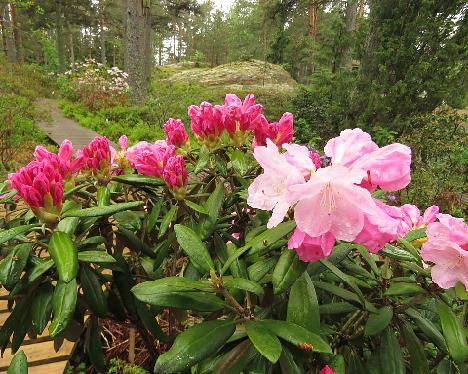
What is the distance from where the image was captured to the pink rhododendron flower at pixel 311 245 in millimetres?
628

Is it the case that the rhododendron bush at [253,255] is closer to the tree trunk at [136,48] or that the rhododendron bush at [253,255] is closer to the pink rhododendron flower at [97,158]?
the pink rhododendron flower at [97,158]

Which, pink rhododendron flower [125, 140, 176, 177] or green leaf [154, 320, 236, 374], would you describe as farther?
pink rhododendron flower [125, 140, 176, 177]

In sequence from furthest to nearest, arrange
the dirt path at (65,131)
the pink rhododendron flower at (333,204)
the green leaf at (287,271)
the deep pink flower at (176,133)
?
the dirt path at (65,131) → the deep pink flower at (176,133) → the green leaf at (287,271) → the pink rhododendron flower at (333,204)

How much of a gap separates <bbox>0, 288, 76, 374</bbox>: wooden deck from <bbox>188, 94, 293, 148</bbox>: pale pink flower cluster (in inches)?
45.1

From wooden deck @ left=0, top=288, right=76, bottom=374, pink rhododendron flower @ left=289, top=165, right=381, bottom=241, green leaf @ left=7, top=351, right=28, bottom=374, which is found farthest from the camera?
wooden deck @ left=0, top=288, right=76, bottom=374

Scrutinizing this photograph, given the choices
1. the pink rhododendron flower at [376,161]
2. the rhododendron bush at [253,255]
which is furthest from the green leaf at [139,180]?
the pink rhododendron flower at [376,161]

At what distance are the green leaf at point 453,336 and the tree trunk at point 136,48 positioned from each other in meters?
9.31

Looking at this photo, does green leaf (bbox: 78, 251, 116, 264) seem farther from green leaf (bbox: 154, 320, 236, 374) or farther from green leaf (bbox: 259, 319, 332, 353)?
green leaf (bbox: 259, 319, 332, 353)

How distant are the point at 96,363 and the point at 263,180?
0.87 meters

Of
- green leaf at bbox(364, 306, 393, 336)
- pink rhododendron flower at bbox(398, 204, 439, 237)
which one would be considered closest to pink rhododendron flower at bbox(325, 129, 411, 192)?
green leaf at bbox(364, 306, 393, 336)

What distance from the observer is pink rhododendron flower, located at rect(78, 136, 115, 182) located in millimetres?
1138

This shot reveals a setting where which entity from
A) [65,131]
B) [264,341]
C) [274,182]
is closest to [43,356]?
[264,341]

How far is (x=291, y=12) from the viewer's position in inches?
371

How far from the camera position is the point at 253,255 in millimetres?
933
